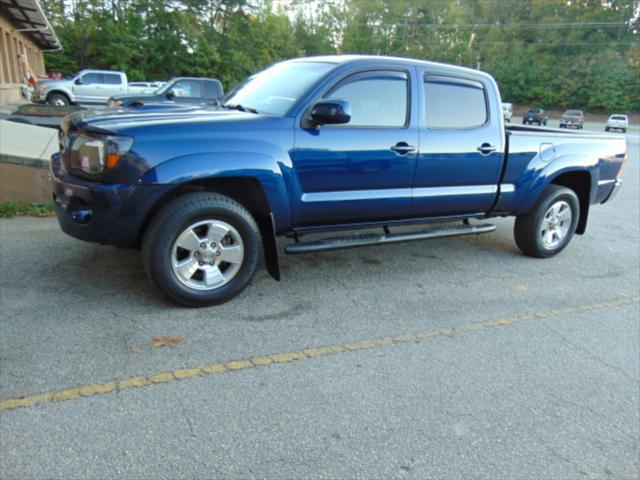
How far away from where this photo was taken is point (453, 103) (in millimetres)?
4801

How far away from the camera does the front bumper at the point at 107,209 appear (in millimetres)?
3416

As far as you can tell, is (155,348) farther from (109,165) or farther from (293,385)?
(109,165)

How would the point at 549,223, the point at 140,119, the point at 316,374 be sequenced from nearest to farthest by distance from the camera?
the point at 316,374, the point at 140,119, the point at 549,223

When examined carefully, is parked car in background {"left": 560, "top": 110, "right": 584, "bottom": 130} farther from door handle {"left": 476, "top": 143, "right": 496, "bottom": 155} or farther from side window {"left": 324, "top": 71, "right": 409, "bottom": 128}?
side window {"left": 324, "top": 71, "right": 409, "bottom": 128}

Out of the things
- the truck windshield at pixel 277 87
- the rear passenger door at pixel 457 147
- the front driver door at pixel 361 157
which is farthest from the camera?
the rear passenger door at pixel 457 147

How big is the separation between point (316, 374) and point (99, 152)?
6.92 feet

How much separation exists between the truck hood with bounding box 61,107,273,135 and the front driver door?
54 centimetres

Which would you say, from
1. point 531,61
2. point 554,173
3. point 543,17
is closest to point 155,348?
point 554,173

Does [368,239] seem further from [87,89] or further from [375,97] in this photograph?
[87,89]

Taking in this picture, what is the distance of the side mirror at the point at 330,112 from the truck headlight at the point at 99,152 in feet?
4.51

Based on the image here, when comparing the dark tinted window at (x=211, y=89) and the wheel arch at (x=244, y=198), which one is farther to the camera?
the dark tinted window at (x=211, y=89)

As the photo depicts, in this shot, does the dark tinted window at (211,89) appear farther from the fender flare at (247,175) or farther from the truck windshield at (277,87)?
the fender flare at (247,175)

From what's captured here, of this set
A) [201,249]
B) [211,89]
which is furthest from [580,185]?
[211,89]

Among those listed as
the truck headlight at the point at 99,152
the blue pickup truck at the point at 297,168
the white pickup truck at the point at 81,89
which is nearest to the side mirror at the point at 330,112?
the blue pickup truck at the point at 297,168
